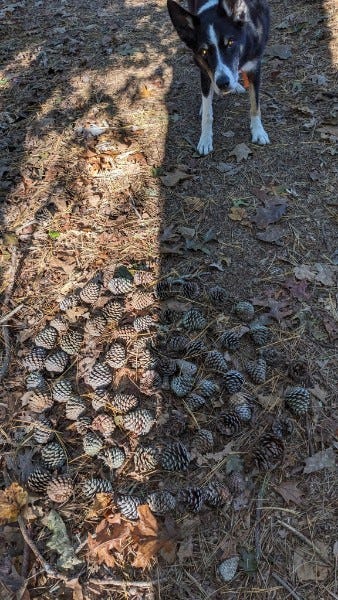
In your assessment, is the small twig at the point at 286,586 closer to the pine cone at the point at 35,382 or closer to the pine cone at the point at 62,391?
the pine cone at the point at 62,391

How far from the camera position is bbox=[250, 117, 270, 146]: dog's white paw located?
394 cm

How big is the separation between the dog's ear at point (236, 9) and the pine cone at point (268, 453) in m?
2.95

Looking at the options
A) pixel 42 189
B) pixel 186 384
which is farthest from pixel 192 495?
pixel 42 189

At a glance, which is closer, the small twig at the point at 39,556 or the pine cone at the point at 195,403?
the small twig at the point at 39,556

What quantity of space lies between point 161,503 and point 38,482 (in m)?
0.58

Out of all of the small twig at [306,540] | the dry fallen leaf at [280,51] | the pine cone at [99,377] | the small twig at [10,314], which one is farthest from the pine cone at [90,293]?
the dry fallen leaf at [280,51]

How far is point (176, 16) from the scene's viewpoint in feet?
11.4

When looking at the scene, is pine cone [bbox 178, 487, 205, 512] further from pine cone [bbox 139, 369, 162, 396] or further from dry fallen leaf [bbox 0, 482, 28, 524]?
dry fallen leaf [bbox 0, 482, 28, 524]

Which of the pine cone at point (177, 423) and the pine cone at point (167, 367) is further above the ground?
the pine cone at point (167, 367)

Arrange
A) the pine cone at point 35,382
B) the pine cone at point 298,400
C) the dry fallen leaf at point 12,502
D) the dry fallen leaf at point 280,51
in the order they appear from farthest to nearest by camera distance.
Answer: the dry fallen leaf at point 280,51
the pine cone at point 35,382
the pine cone at point 298,400
the dry fallen leaf at point 12,502

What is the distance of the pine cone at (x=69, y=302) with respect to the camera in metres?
2.83

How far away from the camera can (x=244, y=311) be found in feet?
8.79

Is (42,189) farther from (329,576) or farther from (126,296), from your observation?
(329,576)

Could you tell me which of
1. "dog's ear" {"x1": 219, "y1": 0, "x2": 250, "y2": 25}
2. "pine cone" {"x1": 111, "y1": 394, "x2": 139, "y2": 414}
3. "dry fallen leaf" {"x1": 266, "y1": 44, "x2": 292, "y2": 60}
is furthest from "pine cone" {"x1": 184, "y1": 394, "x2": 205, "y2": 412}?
"dry fallen leaf" {"x1": 266, "y1": 44, "x2": 292, "y2": 60}
